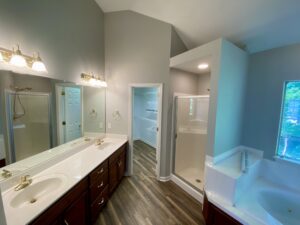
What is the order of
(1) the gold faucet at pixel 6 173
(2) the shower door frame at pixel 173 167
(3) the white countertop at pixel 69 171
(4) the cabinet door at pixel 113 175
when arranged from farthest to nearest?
(2) the shower door frame at pixel 173 167
(4) the cabinet door at pixel 113 175
(1) the gold faucet at pixel 6 173
(3) the white countertop at pixel 69 171

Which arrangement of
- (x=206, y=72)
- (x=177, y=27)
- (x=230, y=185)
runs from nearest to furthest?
1. (x=230, y=185)
2. (x=177, y=27)
3. (x=206, y=72)

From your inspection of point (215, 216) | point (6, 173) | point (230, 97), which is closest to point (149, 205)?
point (215, 216)

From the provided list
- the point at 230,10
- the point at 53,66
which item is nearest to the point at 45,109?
the point at 53,66

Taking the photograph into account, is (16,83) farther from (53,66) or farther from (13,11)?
(13,11)

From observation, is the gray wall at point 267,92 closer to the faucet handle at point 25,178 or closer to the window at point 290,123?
the window at point 290,123

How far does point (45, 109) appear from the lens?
174 cm

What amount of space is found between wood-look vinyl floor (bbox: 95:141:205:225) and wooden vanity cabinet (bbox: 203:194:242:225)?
0.90 feet

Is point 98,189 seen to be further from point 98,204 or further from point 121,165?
point 121,165

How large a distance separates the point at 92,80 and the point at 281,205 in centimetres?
Result: 365

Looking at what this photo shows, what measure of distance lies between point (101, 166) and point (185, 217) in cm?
146

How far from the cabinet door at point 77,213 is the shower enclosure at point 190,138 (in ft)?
6.01

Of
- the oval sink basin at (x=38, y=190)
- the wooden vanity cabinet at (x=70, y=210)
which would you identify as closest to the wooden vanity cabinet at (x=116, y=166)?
the wooden vanity cabinet at (x=70, y=210)

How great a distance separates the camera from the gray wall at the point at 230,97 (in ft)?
5.90

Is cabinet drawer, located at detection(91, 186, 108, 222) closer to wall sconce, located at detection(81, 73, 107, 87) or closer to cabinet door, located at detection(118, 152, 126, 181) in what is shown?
cabinet door, located at detection(118, 152, 126, 181)
